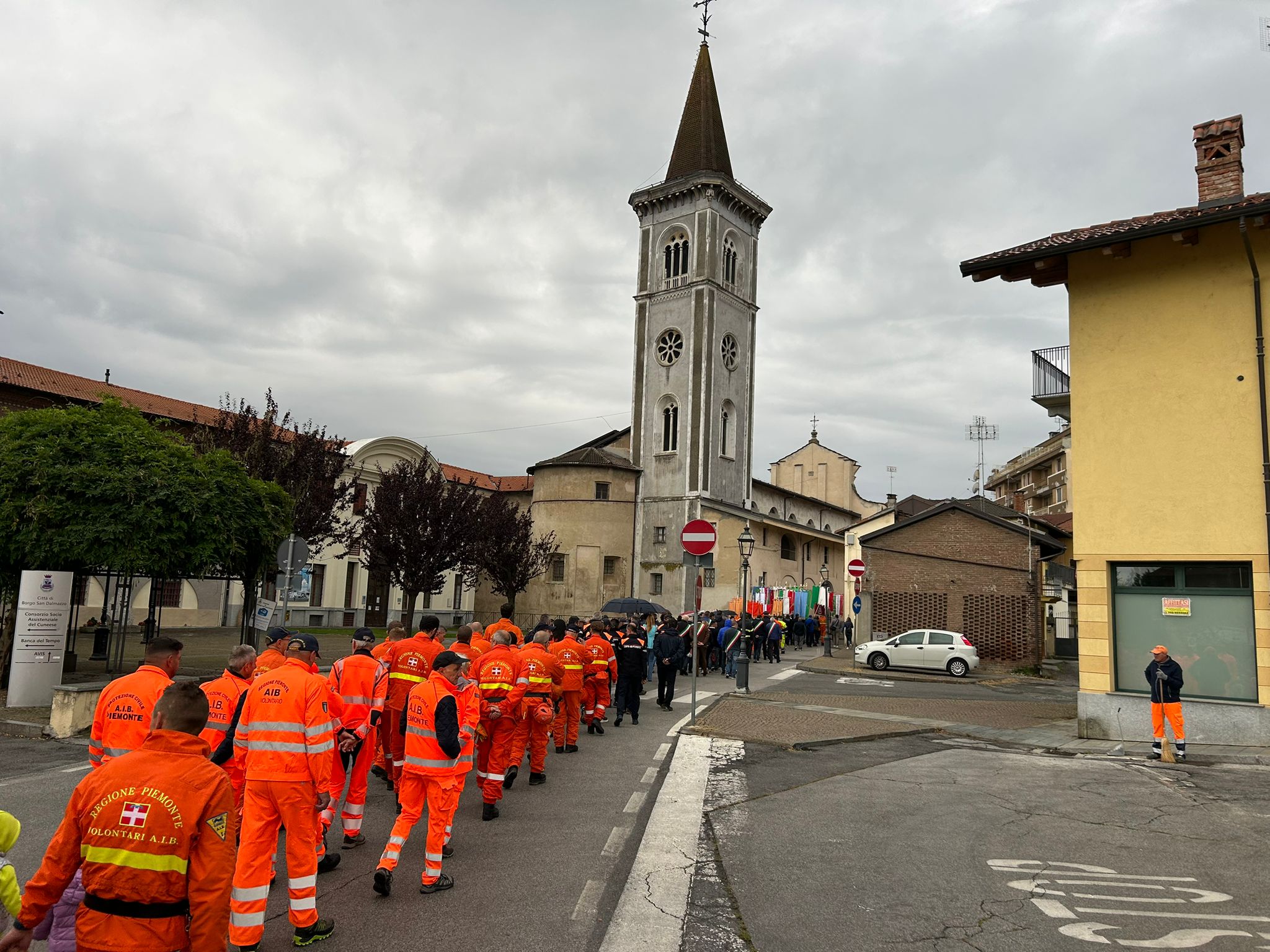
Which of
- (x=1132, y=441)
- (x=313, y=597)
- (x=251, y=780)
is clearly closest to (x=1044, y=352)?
(x=1132, y=441)

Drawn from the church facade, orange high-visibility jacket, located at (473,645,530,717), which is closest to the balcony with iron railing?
orange high-visibility jacket, located at (473,645,530,717)

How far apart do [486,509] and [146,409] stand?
16731mm

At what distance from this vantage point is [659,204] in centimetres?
5056

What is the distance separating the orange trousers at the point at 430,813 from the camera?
5.61m

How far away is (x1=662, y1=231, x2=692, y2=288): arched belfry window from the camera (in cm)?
4922

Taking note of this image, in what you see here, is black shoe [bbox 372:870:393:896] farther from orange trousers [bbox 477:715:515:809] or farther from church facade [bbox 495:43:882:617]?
church facade [bbox 495:43:882:617]

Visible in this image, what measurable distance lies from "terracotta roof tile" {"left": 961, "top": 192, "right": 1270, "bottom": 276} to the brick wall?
16.8 m

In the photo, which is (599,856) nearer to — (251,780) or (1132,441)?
(251,780)

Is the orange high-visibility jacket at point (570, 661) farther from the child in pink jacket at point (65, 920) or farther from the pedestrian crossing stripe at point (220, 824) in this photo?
the pedestrian crossing stripe at point (220, 824)

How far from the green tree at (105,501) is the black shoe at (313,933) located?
36.1ft

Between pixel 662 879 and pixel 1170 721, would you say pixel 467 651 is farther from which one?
pixel 1170 721

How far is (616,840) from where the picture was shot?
695 centimetres

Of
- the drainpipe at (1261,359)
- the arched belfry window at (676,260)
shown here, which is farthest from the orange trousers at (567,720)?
the arched belfry window at (676,260)

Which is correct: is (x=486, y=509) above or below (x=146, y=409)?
below
